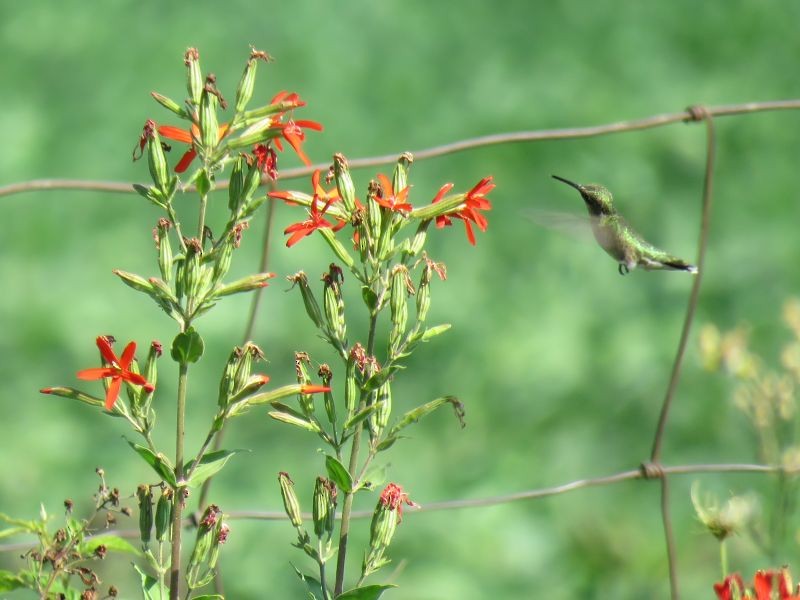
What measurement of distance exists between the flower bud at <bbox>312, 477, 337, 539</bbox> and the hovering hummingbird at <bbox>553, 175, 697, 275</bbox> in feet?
2.04

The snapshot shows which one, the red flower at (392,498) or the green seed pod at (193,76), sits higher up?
the green seed pod at (193,76)

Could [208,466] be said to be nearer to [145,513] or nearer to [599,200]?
[145,513]

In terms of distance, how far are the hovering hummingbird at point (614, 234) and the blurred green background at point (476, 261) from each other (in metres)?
1.32

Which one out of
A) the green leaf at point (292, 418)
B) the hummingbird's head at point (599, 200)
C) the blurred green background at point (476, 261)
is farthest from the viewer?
the blurred green background at point (476, 261)

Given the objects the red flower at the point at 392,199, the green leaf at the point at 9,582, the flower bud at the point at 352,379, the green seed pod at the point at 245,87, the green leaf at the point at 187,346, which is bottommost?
the green leaf at the point at 9,582

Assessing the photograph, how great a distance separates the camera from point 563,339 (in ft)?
12.8

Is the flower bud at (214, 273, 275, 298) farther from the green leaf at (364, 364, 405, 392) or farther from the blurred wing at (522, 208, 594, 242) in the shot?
the blurred wing at (522, 208, 594, 242)

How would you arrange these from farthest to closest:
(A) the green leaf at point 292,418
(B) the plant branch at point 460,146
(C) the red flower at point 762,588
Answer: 1. (B) the plant branch at point 460,146
2. (C) the red flower at point 762,588
3. (A) the green leaf at point 292,418

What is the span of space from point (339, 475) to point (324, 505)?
5 cm

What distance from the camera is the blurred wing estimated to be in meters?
1.65

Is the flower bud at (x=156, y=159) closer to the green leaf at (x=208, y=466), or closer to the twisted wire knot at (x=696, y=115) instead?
the green leaf at (x=208, y=466)

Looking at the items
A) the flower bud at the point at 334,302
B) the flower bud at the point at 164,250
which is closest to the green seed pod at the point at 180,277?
the flower bud at the point at 164,250

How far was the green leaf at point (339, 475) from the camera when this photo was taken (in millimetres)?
1132

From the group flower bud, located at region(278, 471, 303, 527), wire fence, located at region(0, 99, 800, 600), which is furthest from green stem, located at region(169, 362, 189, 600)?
wire fence, located at region(0, 99, 800, 600)
